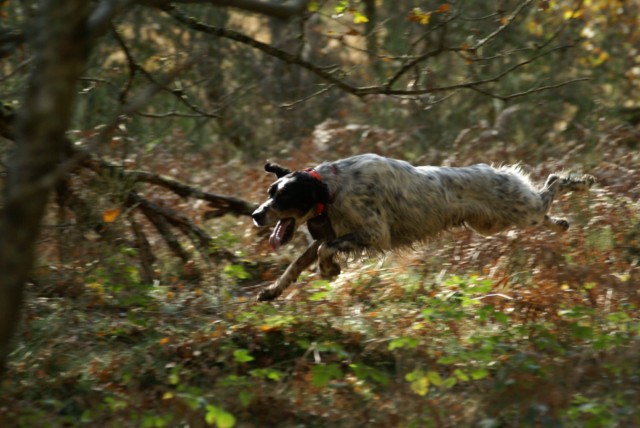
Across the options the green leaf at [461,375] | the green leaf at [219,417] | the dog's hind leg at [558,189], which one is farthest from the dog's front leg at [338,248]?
the green leaf at [219,417]

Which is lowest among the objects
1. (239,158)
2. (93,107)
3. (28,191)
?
(239,158)

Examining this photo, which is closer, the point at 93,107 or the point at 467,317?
the point at 467,317

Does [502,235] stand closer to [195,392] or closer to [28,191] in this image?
[195,392]

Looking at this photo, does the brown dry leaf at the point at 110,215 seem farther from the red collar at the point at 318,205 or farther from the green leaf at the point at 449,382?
the green leaf at the point at 449,382

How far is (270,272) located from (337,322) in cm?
188

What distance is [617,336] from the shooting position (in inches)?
217

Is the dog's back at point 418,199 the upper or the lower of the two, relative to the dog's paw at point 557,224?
upper

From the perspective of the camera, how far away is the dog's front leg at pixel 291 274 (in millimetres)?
6715

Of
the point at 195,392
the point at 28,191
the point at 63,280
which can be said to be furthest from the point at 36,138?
the point at 63,280

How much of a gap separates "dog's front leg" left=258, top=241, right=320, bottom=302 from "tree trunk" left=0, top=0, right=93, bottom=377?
299 cm

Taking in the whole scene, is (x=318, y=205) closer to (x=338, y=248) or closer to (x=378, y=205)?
(x=338, y=248)

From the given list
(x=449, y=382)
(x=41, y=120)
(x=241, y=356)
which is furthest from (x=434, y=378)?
(x=41, y=120)

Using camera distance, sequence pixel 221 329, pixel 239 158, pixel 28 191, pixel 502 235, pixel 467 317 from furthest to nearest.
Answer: pixel 239 158 → pixel 502 235 → pixel 467 317 → pixel 221 329 → pixel 28 191

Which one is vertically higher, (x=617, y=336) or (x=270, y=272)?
(x=617, y=336)
